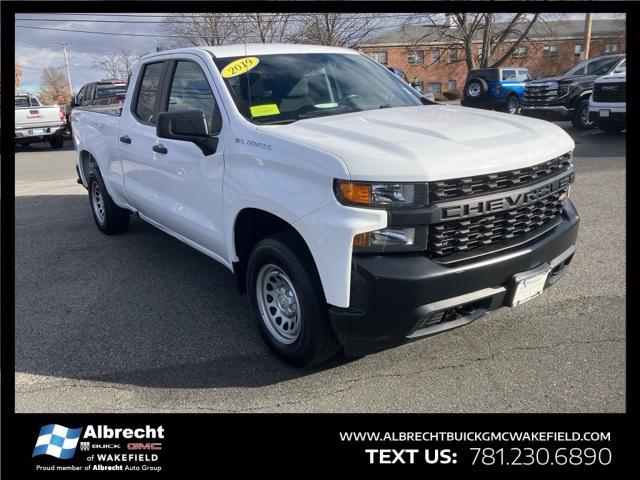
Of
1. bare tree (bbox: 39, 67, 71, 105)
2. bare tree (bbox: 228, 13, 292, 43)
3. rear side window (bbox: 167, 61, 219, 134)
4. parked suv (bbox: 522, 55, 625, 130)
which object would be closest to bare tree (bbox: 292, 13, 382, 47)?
bare tree (bbox: 228, 13, 292, 43)

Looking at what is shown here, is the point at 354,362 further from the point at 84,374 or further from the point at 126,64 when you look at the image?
the point at 126,64

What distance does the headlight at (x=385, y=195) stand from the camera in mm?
2680

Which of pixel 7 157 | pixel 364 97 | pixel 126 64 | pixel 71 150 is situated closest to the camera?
pixel 7 157

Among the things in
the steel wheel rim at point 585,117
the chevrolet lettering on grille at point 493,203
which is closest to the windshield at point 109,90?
the steel wheel rim at point 585,117

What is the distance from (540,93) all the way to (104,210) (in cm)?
1333

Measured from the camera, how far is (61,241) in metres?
6.45

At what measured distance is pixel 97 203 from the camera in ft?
21.6

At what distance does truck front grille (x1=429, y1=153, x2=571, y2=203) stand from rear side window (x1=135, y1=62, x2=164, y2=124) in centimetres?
288

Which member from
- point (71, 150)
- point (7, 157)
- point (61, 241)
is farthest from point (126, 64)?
point (7, 157)

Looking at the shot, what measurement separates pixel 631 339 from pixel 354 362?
1788mm

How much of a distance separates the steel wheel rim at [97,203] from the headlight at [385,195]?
14.8 feet

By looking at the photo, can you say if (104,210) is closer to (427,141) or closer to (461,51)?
(427,141)

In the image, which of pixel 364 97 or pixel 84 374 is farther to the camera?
pixel 364 97

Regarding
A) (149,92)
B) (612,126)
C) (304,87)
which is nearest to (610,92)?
(612,126)
